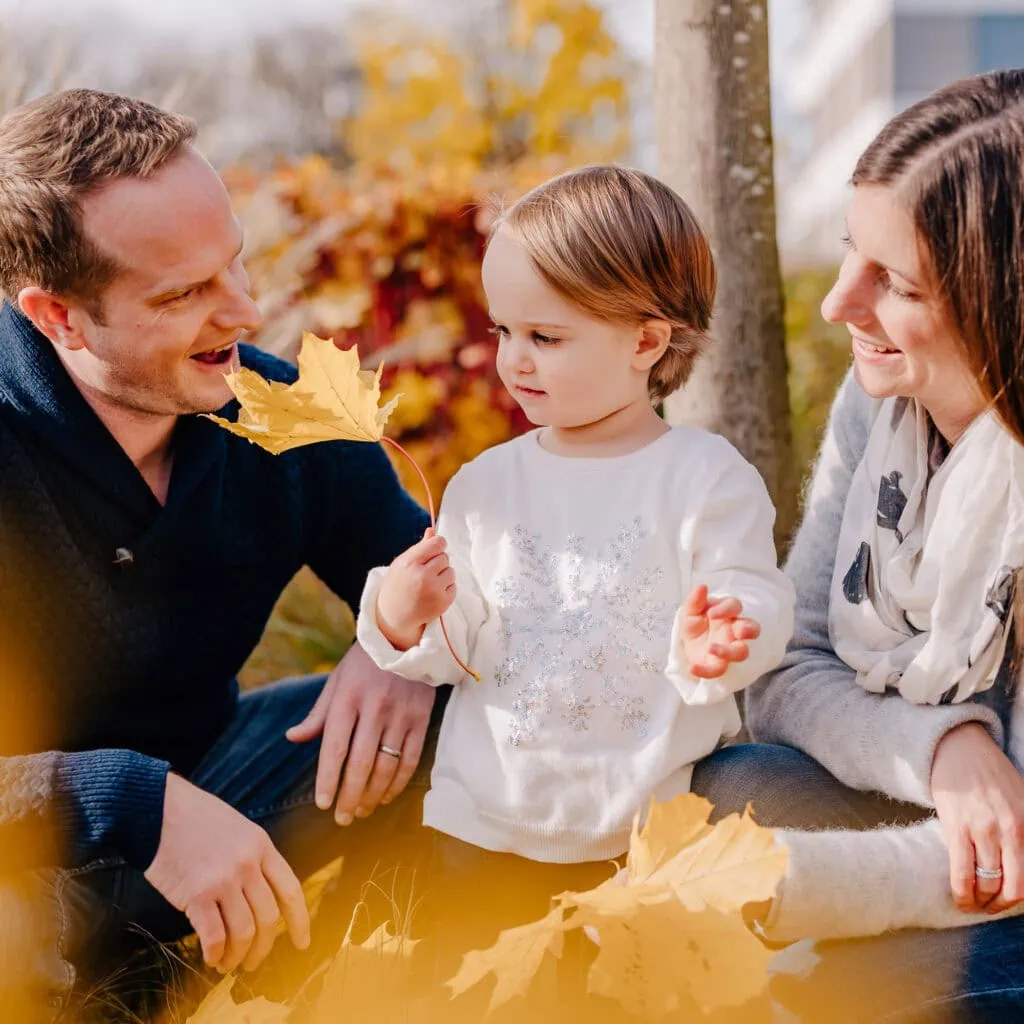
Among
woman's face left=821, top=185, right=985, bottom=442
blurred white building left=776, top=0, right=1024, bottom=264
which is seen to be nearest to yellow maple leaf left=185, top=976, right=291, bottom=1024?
woman's face left=821, top=185, right=985, bottom=442

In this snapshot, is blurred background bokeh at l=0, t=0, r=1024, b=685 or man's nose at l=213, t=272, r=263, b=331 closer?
man's nose at l=213, t=272, r=263, b=331

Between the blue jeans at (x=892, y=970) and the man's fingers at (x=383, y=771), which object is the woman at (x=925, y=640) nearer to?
the blue jeans at (x=892, y=970)

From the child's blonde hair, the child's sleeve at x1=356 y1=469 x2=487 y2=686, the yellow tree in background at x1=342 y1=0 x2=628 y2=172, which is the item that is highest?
the yellow tree in background at x1=342 y1=0 x2=628 y2=172

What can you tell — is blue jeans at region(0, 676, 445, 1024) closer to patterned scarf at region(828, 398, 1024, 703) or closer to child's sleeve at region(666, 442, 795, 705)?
child's sleeve at region(666, 442, 795, 705)

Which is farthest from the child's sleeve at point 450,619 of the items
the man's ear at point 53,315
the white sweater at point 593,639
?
the man's ear at point 53,315

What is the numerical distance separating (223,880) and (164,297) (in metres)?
0.91

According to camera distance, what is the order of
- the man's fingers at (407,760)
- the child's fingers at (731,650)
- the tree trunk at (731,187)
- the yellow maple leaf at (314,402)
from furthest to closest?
the tree trunk at (731,187) → the man's fingers at (407,760) → the yellow maple leaf at (314,402) → the child's fingers at (731,650)

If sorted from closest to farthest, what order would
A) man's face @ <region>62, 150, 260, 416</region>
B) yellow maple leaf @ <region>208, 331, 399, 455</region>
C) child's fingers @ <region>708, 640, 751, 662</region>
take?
child's fingers @ <region>708, 640, 751, 662</region>
yellow maple leaf @ <region>208, 331, 399, 455</region>
man's face @ <region>62, 150, 260, 416</region>

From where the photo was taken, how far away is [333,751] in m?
2.10

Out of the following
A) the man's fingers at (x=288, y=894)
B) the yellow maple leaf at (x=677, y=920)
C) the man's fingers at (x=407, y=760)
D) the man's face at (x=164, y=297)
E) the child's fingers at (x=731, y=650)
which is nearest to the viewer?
the yellow maple leaf at (x=677, y=920)

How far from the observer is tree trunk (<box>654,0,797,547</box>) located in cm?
267

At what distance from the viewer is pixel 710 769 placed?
1.87 m

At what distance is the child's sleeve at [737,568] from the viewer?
1690mm

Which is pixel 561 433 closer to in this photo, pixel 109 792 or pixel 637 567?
pixel 637 567
